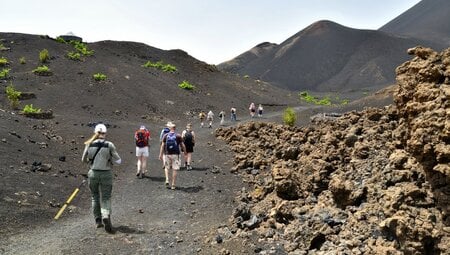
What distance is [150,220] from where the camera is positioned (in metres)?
8.78

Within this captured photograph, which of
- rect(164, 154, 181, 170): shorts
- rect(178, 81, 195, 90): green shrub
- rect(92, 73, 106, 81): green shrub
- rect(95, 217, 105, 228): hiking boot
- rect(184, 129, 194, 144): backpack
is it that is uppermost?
rect(92, 73, 106, 81): green shrub

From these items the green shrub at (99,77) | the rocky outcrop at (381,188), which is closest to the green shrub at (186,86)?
the green shrub at (99,77)

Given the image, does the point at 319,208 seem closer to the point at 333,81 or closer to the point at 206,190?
the point at 206,190

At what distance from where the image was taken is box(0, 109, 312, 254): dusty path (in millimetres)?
7035

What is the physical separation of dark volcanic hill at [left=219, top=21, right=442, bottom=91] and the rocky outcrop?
80.7 meters

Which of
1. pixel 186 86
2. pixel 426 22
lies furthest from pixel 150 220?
pixel 426 22

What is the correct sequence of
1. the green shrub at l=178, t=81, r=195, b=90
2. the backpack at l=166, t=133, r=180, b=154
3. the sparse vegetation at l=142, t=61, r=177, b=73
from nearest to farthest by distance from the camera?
the backpack at l=166, t=133, r=180, b=154
the green shrub at l=178, t=81, r=195, b=90
the sparse vegetation at l=142, t=61, r=177, b=73

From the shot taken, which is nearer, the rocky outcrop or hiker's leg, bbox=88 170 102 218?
the rocky outcrop

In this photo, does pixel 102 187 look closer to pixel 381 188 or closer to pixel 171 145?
pixel 171 145

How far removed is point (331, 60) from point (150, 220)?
10932 centimetres

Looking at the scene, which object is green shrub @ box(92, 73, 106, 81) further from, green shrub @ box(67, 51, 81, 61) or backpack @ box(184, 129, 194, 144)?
backpack @ box(184, 129, 194, 144)

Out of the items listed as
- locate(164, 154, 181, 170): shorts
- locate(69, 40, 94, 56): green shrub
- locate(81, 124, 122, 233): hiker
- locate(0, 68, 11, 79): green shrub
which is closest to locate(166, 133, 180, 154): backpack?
locate(164, 154, 181, 170): shorts

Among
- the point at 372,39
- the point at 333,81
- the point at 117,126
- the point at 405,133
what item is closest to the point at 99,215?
the point at 405,133

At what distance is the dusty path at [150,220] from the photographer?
23.1 ft
